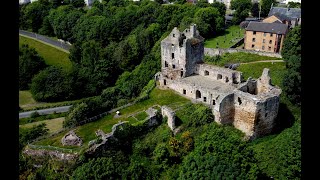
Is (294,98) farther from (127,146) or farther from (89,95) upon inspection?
(89,95)

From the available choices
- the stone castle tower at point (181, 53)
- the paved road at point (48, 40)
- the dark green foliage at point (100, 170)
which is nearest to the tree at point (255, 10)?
the paved road at point (48, 40)

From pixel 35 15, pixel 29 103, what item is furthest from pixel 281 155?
pixel 35 15

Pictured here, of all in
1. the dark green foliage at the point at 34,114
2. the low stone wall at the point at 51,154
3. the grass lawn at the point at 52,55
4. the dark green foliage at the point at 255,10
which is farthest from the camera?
the dark green foliage at the point at 255,10

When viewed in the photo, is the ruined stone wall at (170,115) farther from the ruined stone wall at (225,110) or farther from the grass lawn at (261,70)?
the grass lawn at (261,70)

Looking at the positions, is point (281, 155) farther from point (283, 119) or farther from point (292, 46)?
point (292, 46)

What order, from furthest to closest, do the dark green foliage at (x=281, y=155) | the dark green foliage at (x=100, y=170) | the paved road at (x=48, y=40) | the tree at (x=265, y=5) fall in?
1. the paved road at (x=48, y=40)
2. the tree at (x=265, y=5)
3. the dark green foliage at (x=100, y=170)
4. the dark green foliage at (x=281, y=155)

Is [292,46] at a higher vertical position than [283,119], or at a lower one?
higher
